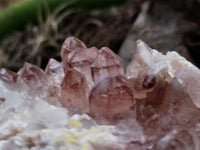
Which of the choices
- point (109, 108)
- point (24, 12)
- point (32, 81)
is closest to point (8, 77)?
point (32, 81)

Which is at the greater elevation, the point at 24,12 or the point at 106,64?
the point at 106,64

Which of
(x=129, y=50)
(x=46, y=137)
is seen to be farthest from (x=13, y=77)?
(x=129, y=50)

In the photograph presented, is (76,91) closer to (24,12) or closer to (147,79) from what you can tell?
(147,79)

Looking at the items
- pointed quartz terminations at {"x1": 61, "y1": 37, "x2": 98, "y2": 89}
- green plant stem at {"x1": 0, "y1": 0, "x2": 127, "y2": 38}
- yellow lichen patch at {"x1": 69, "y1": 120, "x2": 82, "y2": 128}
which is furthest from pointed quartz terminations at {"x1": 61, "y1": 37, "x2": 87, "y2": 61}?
green plant stem at {"x1": 0, "y1": 0, "x2": 127, "y2": 38}

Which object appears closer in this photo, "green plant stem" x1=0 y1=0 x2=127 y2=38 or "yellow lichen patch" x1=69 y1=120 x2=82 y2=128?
"yellow lichen patch" x1=69 y1=120 x2=82 y2=128

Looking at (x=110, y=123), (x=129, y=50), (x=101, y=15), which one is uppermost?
(x=110, y=123)

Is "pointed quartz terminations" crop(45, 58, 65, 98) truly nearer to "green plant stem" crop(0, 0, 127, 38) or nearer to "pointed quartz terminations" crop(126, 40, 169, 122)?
"pointed quartz terminations" crop(126, 40, 169, 122)

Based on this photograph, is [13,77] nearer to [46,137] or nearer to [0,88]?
[0,88]
